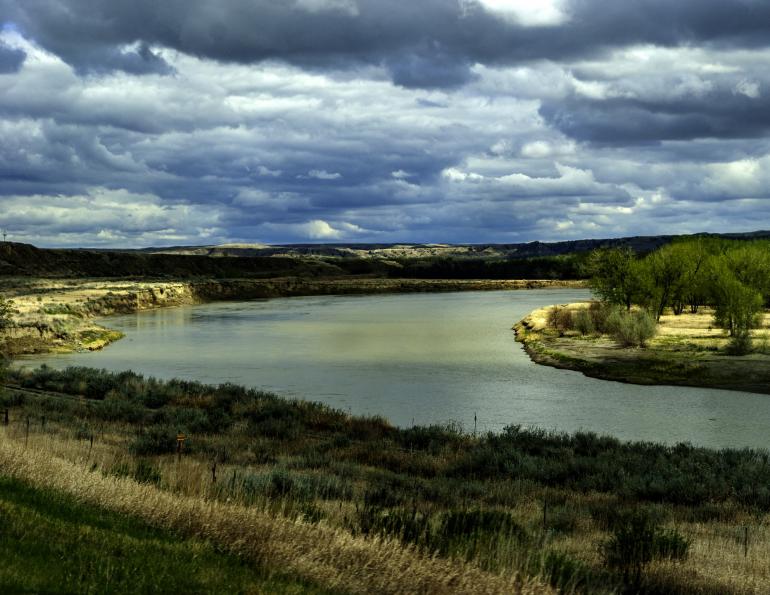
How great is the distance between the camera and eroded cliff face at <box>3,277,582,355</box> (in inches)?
2031

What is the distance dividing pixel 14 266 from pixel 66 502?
13506 cm

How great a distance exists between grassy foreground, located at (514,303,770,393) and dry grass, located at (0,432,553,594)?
33357 mm

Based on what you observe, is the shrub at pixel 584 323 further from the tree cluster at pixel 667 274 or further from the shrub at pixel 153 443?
the shrub at pixel 153 443

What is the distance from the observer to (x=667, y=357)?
44.7 m

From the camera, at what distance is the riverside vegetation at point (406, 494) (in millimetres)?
8391

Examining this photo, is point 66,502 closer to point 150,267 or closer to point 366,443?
point 366,443

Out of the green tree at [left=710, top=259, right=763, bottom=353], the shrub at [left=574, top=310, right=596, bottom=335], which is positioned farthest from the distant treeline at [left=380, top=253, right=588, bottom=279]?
the green tree at [left=710, top=259, right=763, bottom=353]

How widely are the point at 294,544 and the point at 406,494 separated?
5.95 m

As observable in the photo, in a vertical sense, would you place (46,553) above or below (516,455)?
above

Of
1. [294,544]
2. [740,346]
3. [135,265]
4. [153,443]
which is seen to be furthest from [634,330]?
[135,265]

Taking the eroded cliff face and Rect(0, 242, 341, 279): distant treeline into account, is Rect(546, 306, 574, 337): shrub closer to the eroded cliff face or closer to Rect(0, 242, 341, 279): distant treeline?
the eroded cliff face

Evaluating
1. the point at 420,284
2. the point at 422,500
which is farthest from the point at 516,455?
the point at 420,284

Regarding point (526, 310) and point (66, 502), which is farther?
point (526, 310)

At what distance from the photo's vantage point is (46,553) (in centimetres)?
691
